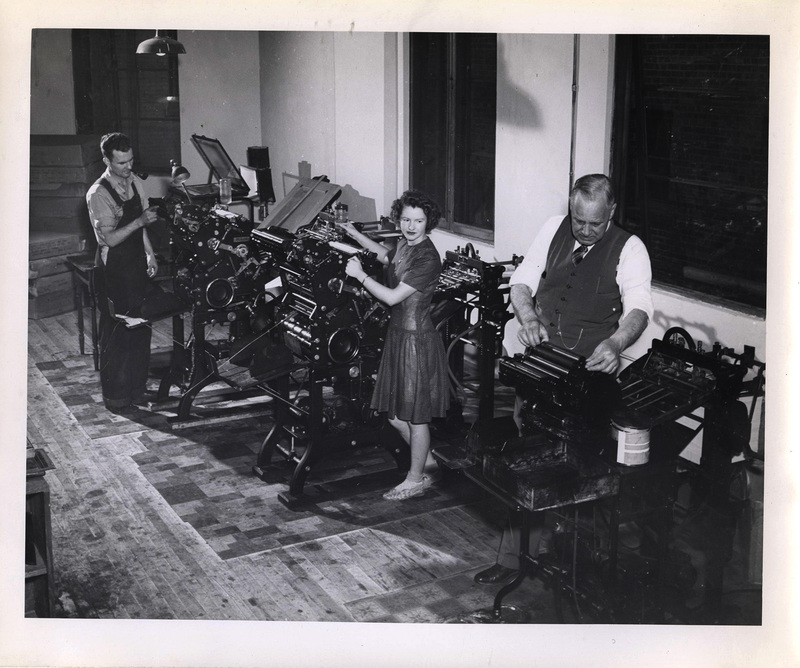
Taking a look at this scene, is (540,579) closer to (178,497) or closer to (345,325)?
(345,325)

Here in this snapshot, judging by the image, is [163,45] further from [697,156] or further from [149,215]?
[697,156]

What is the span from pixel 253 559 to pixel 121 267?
7.20 feet

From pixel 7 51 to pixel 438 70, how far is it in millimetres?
3350

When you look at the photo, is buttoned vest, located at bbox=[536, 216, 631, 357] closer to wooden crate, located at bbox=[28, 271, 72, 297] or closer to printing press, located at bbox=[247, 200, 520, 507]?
printing press, located at bbox=[247, 200, 520, 507]

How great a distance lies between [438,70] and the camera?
20.2 feet

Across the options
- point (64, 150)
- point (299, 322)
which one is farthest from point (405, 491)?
point (64, 150)

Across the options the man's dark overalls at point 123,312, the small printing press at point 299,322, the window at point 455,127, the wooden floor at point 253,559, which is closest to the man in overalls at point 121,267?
the man's dark overalls at point 123,312

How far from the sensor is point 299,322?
469 cm

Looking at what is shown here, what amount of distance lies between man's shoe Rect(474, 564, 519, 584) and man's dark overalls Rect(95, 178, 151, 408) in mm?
2811

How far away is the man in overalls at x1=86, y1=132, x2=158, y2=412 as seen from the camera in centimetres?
517

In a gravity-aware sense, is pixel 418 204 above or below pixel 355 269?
above

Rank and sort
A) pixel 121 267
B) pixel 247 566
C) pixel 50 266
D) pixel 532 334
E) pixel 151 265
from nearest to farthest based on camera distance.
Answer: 1. pixel 532 334
2. pixel 247 566
3. pixel 121 267
4. pixel 151 265
5. pixel 50 266

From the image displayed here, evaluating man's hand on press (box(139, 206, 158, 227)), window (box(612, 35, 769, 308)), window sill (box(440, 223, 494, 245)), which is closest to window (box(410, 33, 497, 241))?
window sill (box(440, 223, 494, 245))

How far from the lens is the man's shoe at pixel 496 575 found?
3.67 metres
